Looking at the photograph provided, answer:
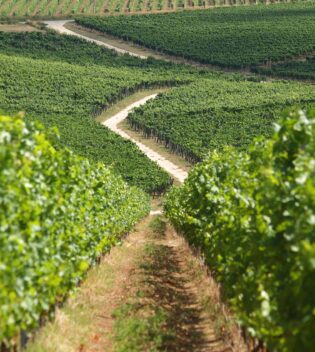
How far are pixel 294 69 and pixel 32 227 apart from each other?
132 meters

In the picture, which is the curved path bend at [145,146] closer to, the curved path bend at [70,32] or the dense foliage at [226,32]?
the curved path bend at [70,32]

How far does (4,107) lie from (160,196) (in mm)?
35591

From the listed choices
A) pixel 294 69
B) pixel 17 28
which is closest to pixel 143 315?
pixel 294 69

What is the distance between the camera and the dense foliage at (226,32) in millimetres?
151375

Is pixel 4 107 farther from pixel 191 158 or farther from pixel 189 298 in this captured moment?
pixel 189 298

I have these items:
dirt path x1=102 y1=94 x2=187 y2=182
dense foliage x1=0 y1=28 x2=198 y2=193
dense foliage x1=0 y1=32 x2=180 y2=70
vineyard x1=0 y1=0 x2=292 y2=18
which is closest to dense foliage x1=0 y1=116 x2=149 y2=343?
dense foliage x1=0 y1=28 x2=198 y2=193

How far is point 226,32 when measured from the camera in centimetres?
16750

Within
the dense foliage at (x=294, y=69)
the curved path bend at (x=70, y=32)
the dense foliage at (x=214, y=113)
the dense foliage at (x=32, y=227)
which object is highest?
the dense foliage at (x=32, y=227)

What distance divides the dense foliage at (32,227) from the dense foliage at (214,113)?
2627 inches

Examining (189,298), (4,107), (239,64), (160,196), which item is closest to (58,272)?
(189,298)

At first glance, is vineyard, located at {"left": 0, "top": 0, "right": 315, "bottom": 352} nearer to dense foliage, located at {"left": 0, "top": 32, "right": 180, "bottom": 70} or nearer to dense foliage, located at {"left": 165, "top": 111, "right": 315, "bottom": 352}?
dense foliage, located at {"left": 165, "top": 111, "right": 315, "bottom": 352}

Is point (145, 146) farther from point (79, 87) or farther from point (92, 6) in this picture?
point (92, 6)

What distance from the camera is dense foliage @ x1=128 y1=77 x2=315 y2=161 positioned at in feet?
306

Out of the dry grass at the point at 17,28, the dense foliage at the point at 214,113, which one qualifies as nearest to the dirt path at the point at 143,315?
the dense foliage at the point at 214,113
